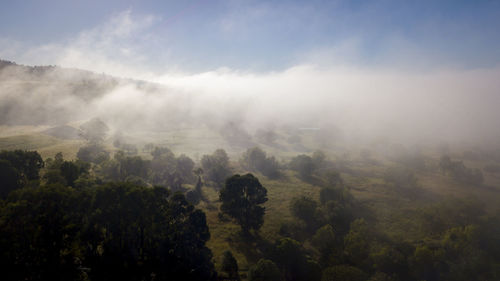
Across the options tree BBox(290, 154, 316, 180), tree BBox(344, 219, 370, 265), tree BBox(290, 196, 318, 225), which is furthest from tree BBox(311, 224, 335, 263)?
tree BBox(290, 154, 316, 180)

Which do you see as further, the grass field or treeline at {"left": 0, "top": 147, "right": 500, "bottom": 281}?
the grass field

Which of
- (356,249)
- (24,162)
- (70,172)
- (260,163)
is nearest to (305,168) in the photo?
(260,163)

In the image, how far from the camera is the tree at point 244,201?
6012 centimetres

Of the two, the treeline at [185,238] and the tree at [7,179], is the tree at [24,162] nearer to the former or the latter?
the treeline at [185,238]

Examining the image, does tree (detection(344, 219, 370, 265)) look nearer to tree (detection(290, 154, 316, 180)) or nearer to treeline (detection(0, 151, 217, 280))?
treeline (detection(0, 151, 217, 280))

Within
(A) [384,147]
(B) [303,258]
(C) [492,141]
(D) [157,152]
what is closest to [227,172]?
(D) [157,152]

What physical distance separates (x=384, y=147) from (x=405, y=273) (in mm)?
158105

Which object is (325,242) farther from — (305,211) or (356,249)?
(305,211)

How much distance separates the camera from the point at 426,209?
67.6 meters

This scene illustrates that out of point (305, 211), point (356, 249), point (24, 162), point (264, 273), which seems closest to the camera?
point (264, 273)

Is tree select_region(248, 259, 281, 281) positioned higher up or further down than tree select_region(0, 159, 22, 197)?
further down

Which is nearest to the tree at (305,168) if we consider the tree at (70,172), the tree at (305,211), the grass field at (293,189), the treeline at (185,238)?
the grass field at (293,189)

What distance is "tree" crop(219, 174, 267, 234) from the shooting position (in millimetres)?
60125

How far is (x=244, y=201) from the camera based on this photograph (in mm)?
60531
